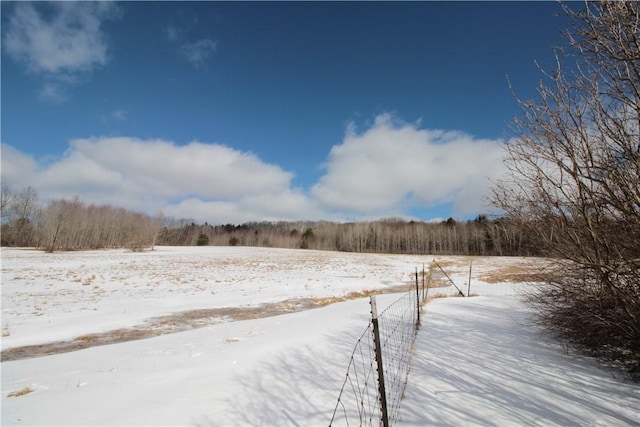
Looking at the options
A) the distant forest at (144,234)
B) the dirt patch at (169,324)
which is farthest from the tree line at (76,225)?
→ the dirt patch at (169,324)

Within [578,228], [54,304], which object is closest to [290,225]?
[54,304]

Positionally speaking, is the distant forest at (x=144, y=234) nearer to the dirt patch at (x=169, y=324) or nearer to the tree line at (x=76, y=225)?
the tree line at (x=76, y=225)

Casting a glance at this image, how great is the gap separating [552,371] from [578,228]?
3.01 metres

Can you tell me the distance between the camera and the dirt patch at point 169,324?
841 centimetres

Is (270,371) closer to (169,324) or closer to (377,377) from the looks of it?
(377,377)

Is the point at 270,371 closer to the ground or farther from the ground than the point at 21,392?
farther from the ground

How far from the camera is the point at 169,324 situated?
1139cm

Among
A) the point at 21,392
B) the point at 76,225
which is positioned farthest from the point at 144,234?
the point at 21,392

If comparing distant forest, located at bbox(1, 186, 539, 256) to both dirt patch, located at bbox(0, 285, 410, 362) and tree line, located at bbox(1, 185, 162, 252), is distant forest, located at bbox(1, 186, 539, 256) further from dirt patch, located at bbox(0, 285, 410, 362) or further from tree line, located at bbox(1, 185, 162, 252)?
dirt patch, located at bbox(0, 285, 410, 362)

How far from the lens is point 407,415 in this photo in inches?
157

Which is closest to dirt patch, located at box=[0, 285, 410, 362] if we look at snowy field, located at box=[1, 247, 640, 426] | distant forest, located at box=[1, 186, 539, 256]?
snowy field, located at box=[1, 247, 640, 426]

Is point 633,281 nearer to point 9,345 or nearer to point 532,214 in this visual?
point 532,214

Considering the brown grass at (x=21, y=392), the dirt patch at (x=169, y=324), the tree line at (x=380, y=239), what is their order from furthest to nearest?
the tree line at (x=380, y=239)
the dirt patch at (x=169, y=324)
the brown grass at (x=21, y=392)

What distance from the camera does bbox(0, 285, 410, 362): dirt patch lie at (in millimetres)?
8406
